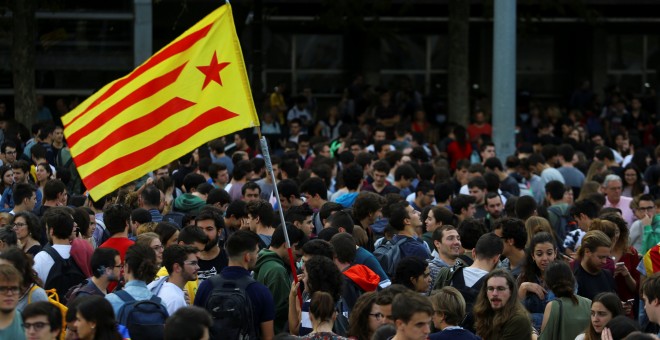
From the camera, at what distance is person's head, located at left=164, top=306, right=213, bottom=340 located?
7016 mm

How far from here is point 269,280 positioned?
9852 mm

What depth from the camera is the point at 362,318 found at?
8.43 m

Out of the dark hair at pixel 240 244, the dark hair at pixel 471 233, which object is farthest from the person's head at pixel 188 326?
the dark hair at pixel 471 233

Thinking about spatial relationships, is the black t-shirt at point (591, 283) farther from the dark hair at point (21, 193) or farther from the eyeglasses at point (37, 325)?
the dark hair at point (21, 193)

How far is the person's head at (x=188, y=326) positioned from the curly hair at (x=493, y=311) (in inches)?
90.0

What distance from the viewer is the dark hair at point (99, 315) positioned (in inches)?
293

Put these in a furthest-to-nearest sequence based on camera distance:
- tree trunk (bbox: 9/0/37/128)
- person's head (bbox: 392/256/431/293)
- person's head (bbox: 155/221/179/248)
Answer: tree trunk (bbox: 9/0/37/128) < person's head (bbox: 155/221/179/248) < person's head (bbox: 392/256/431/293)

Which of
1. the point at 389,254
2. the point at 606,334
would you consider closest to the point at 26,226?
the point at 389,254

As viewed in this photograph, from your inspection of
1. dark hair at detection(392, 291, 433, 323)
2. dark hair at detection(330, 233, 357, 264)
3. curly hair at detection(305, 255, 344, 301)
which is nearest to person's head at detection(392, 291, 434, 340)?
dark hair at detection(392, 291, 433, 323)

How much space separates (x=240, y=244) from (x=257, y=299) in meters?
0.42

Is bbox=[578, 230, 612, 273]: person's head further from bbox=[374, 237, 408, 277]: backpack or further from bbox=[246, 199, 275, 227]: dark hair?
bbox=[246, 199, 275, 227]: dark hair

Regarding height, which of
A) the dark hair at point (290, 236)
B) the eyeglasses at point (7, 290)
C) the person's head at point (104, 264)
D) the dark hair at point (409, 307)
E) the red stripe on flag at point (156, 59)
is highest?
the red stripe on flag at point (156, 59)

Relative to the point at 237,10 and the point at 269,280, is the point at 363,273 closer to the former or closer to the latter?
the point at 269,280

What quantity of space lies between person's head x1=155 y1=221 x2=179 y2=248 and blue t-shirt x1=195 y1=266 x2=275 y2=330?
1.69m
